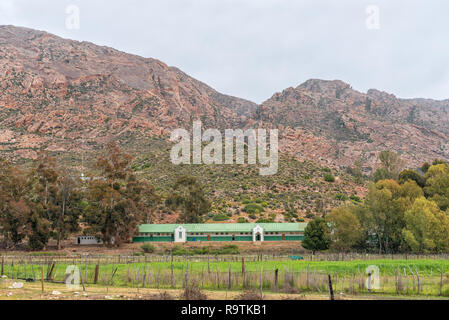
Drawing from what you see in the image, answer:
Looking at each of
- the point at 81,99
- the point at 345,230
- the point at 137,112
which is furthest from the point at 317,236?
the point at 81,99

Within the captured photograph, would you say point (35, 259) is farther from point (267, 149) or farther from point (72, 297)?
point (267, 149)

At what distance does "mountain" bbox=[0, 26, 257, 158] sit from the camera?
10474 centimetres

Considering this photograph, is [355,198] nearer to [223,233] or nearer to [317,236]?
[317,236]

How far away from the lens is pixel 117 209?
178 ft

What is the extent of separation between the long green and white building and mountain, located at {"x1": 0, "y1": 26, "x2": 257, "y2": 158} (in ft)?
171

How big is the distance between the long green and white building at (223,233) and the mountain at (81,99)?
52.1 meters

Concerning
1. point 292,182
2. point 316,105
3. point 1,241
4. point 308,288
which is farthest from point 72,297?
point 316,105

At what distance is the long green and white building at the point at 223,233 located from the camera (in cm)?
5722

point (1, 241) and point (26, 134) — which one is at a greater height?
point (26, 134)

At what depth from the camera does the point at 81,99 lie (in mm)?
121625

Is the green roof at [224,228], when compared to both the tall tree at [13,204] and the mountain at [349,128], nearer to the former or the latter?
the tall tree at [13,204]

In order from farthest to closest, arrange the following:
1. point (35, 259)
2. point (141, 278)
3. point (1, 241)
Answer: point (1, 241) → point (35, 259) → point (141, 278)

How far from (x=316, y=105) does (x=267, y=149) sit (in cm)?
5110

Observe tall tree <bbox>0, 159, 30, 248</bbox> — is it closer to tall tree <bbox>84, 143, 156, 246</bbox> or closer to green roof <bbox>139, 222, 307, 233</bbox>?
tall tree <bbox>84, 143, 156, 246</bbox>
